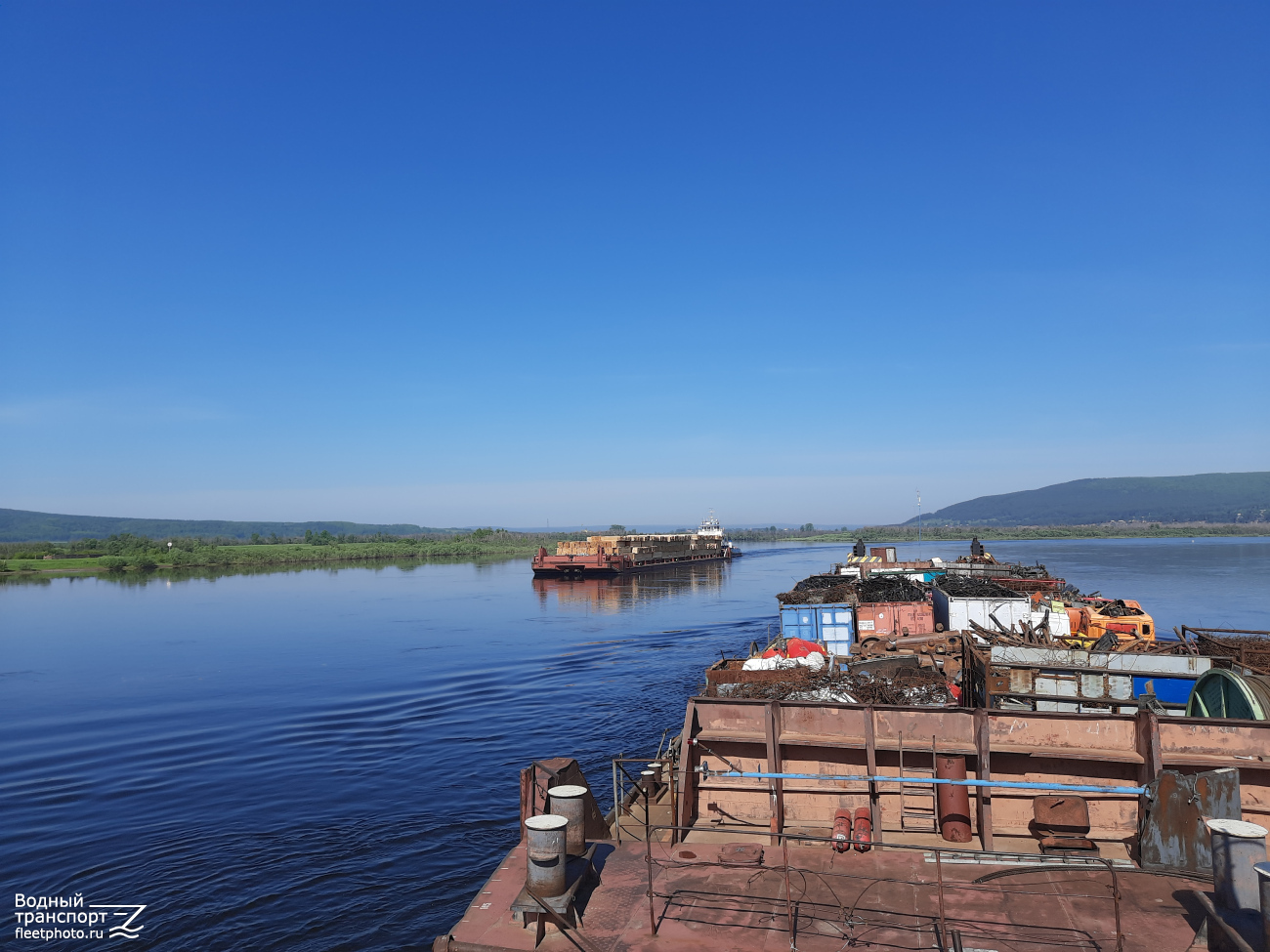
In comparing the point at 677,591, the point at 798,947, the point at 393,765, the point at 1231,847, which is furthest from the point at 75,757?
the point at 677,591

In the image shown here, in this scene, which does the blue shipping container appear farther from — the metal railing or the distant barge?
the distant barge

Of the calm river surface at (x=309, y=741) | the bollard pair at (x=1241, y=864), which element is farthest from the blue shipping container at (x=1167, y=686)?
the calm river surface at (x=309, y=741)

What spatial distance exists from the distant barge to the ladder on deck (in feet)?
243

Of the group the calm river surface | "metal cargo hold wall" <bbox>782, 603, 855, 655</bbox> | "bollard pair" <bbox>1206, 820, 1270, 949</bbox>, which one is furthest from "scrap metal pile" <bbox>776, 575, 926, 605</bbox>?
"bollard pair" <bbox>1206, 820, 1270, 949</bbox>

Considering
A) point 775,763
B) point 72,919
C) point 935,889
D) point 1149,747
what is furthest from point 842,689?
point 72,919

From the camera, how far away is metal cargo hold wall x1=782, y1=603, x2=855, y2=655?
24141 millimetres

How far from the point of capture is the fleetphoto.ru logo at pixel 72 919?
12.4 m

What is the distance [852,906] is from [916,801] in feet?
9.62

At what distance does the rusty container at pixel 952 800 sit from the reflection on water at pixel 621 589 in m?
46.0

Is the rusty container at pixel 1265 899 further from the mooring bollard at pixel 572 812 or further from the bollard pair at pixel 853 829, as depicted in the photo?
the mooring bollard at pixel 572 812

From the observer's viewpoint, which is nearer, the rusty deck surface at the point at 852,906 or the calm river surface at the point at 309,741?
the rusty deck surface at the point at 852,906

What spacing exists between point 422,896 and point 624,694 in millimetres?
15791

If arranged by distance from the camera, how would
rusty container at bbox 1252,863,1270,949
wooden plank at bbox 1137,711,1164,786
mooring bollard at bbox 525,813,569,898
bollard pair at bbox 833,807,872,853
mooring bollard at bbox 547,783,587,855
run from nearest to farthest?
rusty container at bbox 1252,863,1270,949, mooring bollard at bbox 525,813,569,898, mooring bollard at bbox 547,783,587,855, bollard pair at bbox 833,807,872,853, wooden plank at bbox 1137,711,1164,786

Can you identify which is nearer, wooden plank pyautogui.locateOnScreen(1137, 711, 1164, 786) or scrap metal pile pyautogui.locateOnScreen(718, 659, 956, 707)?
wooden plank pyautogui.locateOnScreen(1137, 711, 1164, 786)
